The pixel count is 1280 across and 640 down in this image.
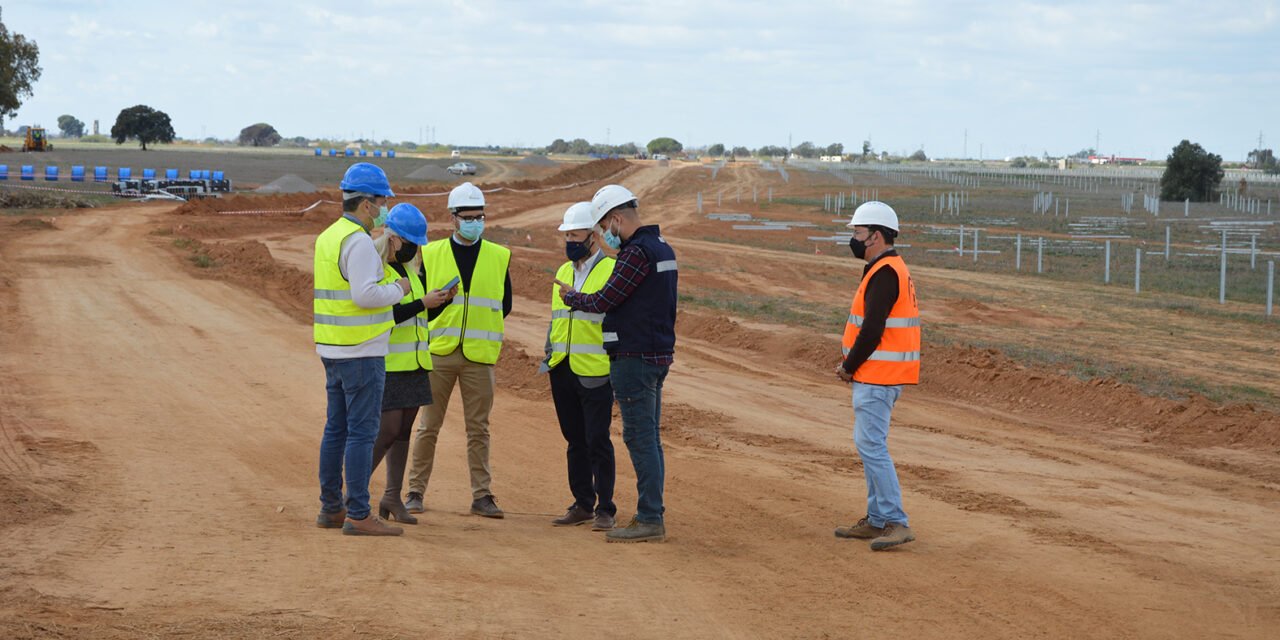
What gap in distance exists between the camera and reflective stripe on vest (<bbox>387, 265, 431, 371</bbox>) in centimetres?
780

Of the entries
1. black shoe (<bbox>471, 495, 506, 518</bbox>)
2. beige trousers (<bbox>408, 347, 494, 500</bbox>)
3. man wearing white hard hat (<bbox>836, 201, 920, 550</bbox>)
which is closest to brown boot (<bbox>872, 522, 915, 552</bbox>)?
man wearing white hard hat (<bbox>836, 201, 920, 550</bbox>)

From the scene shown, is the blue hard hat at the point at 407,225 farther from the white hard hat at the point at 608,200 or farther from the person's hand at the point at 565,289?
the white hard hat at the point at 608,200

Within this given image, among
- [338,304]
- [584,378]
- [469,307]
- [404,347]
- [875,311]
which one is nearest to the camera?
[338,304]

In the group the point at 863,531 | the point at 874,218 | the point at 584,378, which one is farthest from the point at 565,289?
the point at 863,531

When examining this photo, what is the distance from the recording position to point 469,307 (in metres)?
8.20

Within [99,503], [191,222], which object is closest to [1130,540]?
[99,503]

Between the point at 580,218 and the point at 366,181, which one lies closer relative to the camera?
the point at 366,181

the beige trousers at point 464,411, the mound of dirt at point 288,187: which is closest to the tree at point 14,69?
the mound of dirt at point 288,187

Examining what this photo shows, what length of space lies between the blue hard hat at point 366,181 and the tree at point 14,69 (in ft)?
198

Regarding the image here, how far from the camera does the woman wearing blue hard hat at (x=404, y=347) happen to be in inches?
303

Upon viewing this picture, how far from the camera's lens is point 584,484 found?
845 cm

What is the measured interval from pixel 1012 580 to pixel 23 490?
6.39m

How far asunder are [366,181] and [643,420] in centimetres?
217

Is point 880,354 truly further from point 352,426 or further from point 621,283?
point 352,426
